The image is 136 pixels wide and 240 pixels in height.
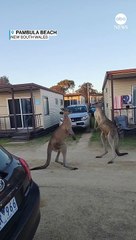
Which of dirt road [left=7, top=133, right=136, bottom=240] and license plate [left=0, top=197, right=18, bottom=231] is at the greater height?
license plate [left=0, top=197, right=18, bottom=231]

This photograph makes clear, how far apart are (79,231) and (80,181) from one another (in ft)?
6.79

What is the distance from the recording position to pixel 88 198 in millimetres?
4355

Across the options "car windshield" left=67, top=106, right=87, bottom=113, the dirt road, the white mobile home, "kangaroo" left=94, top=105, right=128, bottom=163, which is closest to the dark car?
the dirt road

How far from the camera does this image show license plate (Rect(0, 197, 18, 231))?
2.10 metres

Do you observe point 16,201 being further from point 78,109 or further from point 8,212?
point 78,109

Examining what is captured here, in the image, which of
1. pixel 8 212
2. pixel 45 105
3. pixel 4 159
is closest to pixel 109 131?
pixel 4 159

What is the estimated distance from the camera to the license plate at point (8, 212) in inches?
82.7

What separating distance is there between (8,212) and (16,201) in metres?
0.19

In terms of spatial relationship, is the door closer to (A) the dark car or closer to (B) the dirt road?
(B) the dirt road

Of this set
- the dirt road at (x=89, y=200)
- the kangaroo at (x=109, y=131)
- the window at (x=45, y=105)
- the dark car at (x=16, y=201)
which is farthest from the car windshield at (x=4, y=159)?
the window at (x=45, y=105)

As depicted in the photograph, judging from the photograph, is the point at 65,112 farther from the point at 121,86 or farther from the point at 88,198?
the point at 121,86

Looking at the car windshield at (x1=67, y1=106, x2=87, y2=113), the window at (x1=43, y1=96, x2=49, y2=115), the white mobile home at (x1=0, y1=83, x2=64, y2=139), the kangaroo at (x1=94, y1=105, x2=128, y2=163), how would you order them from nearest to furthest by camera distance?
the kangaroo at (x1=94, y1=105, x2=128, y2=163) → the white mobile home at (x1=0, y1=83, x2=64, y2=139) → the car windshield at (x1=67, y1=106, x2=87, y2=113) → the window at (x1=43, y1=96, x2=49, y2=115)

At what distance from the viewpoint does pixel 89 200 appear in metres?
4.27

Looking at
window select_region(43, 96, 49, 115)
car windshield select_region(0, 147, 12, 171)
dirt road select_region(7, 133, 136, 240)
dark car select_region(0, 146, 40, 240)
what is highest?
window select_region(43, 96, 49, 115)
